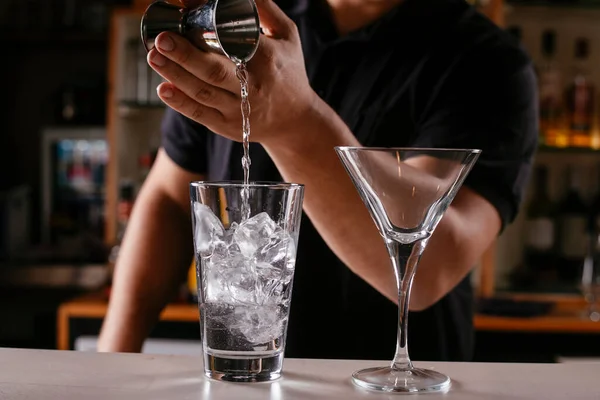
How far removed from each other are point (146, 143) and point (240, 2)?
2.66 meters

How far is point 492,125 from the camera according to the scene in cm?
122

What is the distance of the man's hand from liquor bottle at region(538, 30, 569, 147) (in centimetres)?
228

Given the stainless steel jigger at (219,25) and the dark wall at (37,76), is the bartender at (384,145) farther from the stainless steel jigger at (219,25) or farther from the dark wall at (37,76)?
the dark wall at (37,76)

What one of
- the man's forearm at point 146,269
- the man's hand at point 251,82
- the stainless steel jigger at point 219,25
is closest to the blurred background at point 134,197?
the man's forearm at point 146,269

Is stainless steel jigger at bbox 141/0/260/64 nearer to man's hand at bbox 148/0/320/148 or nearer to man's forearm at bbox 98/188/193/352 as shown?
man's hand at bbox 148/0/320/148

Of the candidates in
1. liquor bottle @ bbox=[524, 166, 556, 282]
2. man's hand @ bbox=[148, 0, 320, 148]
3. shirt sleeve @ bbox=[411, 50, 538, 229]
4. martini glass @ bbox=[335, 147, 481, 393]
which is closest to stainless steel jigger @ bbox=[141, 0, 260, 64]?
man's hand @ bbox=[148, 0, 320, 148]

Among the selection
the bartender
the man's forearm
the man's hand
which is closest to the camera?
the man's hand

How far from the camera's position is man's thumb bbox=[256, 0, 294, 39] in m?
0.79

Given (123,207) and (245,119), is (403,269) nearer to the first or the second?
(245,119)

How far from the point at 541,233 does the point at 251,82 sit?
236cm

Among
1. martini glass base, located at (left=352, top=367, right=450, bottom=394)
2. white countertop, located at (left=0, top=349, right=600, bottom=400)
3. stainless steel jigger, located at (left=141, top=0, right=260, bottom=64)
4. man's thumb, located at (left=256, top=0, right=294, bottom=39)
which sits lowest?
white countertop, located at (left=0, top=349, right=600, bottom=400)

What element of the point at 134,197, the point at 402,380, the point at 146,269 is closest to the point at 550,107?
the point at 134,197

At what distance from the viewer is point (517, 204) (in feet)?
4.09

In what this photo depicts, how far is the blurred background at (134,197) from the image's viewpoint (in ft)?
8.59
